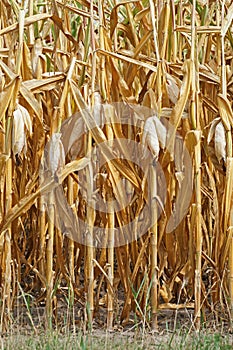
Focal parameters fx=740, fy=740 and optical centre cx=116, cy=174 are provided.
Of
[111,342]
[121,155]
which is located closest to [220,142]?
[121,155]

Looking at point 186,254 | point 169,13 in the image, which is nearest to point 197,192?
point 186,254

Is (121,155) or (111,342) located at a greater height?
(121,155)

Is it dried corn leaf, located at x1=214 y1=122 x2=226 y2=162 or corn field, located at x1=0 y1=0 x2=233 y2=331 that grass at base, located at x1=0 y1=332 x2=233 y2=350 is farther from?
dried corn leaf, located at x1=214 y1=122 x2=226 y2=162

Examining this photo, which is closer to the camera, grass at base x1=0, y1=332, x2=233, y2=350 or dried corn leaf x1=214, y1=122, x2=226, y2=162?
grass at base x1=0, y1=332, x2=233, y2=350

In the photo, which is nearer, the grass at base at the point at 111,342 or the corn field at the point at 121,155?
the grass at base at the point at 111,342

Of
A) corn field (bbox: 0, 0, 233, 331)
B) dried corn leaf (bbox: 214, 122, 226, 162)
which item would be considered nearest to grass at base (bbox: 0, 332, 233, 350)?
corn field (bbox: 0, 0, 233, 331)

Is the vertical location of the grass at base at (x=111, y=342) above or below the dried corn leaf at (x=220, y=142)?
below

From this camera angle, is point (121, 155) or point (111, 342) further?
point (121, 155)

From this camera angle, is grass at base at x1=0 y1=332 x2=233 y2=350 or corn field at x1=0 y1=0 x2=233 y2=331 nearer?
grass at base at x1=0 y1=332 x2=233 y2=350

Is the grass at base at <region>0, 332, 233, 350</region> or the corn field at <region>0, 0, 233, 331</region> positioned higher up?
the corn field at <region>0, 0, 233, 331</region>

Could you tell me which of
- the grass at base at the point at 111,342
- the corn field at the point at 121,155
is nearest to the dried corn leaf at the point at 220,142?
the corn field at the point at 121,155

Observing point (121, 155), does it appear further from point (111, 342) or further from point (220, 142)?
point (111, 342)

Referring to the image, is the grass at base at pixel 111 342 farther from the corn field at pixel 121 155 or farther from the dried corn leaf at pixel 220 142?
the dried corn leaf at pixel 220 142

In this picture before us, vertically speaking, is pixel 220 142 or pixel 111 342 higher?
pixel 220 142
